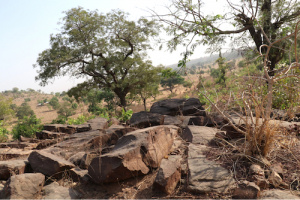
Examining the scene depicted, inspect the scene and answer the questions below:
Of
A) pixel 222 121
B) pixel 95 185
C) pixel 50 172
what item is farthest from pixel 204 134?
pixel 50 172

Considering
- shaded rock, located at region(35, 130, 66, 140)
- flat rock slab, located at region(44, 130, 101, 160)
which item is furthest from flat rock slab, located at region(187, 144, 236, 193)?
shaded rock, located at region(35, 130, 66, 140)

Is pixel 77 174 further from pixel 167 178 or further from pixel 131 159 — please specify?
pixel 167 178

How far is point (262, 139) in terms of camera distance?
10.2 ft

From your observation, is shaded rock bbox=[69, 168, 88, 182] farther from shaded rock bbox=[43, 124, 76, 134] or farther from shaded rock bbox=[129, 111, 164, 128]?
shaded rock bbox=[43, 124, 76, 134]

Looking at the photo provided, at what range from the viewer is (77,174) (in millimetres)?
3549

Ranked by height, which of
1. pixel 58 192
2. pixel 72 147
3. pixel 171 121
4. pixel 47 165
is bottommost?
pixel 58 192

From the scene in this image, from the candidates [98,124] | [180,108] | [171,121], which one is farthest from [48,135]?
[180,108]

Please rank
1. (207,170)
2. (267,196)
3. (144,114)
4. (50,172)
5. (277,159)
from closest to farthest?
(267,196), (207,170), (277,159), (50,172), (144,114)

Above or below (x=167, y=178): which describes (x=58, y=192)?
below

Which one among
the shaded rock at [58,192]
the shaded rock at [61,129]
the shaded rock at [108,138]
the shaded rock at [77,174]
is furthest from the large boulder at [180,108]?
the shaded rock at [58,192]

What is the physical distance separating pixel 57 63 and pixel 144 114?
12151 millimetres

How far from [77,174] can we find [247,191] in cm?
254

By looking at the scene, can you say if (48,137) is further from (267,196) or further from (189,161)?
(267,196)

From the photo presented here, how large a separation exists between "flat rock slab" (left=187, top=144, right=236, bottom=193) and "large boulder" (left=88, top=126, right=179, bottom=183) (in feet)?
2.06
